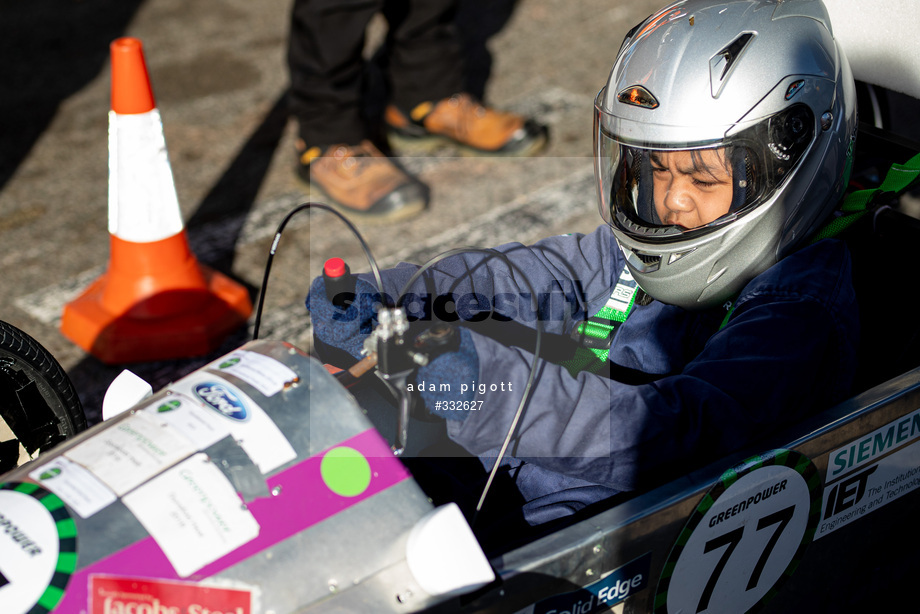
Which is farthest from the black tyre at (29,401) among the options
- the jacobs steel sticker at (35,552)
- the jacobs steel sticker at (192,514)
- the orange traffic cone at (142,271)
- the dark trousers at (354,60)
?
the dark trousers at (354,60)

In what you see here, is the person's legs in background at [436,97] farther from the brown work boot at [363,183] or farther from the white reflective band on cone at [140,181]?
the white reflective band on cone at [140,181]

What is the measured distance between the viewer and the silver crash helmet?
71.7 inches

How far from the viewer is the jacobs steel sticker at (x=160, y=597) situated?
126 cm

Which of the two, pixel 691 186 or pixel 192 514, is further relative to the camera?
pixel 691 186

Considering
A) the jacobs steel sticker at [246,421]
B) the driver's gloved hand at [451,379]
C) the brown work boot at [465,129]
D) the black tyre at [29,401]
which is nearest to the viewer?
the jacobs steel sticker at [246,421]

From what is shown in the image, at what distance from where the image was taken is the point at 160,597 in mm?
1269

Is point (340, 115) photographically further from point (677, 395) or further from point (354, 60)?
point (677, 395)

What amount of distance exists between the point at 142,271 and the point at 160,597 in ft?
6.95

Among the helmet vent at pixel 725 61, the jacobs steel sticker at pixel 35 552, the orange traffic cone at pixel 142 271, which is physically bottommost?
the orange traffic cone at pixel 142 271

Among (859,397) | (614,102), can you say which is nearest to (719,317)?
(859,397)

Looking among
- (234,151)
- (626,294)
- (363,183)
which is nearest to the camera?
(626,294)

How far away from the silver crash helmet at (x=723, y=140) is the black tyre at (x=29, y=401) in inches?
53.4

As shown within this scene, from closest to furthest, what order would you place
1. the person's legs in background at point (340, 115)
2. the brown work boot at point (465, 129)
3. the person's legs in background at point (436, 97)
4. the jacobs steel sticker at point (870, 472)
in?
the jacobs steel sticker at point (870, 472)
the person's legs in background at point (340, 115)
the person's legs in background at point (436, 97)
the brown work boot at point (465, 129)

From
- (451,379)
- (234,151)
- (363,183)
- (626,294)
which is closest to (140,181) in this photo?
(363,183)
